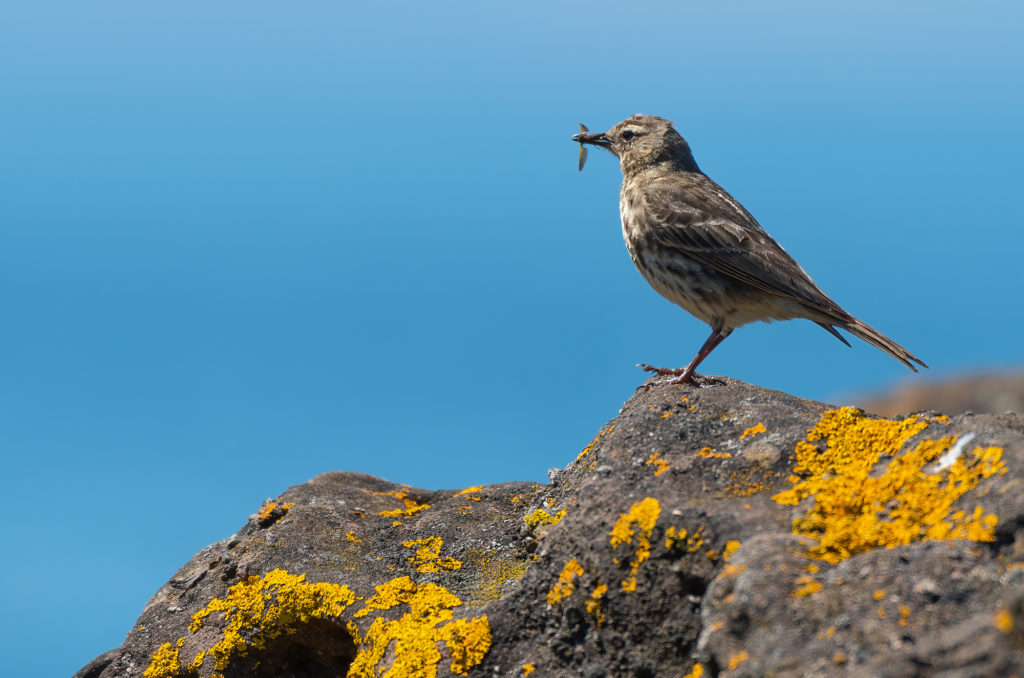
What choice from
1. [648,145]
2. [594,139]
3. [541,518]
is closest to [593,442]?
[541,518]

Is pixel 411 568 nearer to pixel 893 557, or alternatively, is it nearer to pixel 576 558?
pixel 576 558

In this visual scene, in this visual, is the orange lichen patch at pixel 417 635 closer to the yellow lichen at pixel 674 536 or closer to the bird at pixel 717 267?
the yellow lichen at pixel 674 536

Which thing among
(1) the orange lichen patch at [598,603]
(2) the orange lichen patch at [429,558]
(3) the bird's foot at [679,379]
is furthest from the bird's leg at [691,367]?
(1) the orange lichen patch at [598,603]

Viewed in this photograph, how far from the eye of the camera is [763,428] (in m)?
4.54

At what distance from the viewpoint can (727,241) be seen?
23.9 ft

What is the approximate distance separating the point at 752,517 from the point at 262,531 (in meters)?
3.13

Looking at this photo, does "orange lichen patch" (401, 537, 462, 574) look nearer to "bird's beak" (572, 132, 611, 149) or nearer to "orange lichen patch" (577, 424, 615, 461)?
"orange lichen patch" (577, 424, 615, 461)

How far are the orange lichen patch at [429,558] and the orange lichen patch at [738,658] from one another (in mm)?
2346

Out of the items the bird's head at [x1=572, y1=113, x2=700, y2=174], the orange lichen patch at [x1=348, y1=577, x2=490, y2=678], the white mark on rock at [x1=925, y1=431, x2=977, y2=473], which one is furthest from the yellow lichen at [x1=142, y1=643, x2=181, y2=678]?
the bird's head at [x1=572, y1=113, x2=700, y2=174]

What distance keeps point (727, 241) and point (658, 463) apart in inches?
131

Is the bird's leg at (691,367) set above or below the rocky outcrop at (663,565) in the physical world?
above

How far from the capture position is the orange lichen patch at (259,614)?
192 inches

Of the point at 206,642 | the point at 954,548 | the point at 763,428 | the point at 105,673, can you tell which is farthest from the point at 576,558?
the point at 105,673

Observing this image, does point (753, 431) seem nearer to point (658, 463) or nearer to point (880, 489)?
point (658, 463)
